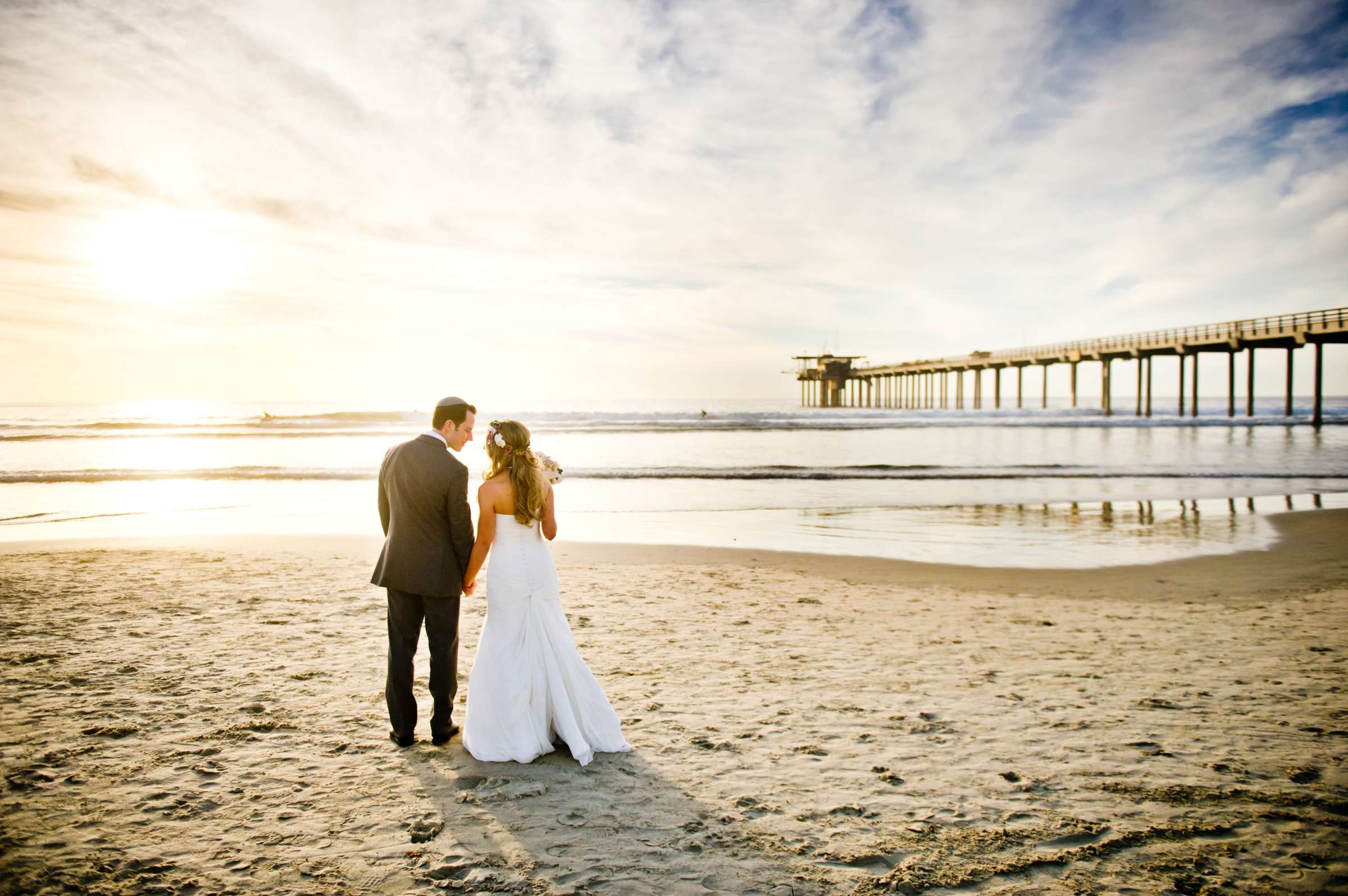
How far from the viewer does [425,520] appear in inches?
158

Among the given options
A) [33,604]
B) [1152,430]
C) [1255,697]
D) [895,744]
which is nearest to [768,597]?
[895,744]

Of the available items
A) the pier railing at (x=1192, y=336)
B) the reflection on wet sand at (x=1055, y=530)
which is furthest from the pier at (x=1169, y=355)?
the reflection on wet sand at (x=1055, y=530)

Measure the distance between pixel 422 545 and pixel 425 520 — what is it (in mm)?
137

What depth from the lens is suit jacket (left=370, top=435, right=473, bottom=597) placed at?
3.97 m

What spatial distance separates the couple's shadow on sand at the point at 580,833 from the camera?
2.90 m

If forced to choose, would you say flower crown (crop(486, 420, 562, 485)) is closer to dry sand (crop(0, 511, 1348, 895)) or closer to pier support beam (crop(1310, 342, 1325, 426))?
dry sand (crop(0, 511, 1348, 895))

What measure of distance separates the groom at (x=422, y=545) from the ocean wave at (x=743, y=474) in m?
→ 16.0

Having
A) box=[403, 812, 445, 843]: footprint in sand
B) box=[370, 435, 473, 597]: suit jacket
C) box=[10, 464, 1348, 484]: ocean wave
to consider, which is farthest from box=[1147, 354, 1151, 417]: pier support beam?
box=[403, 812, 445, 843]: footprint in sand

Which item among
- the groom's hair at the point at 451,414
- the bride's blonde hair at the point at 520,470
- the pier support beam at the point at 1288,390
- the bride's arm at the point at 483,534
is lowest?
the bride's arm at the point at 483,534

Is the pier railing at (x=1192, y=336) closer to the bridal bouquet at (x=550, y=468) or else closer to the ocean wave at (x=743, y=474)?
the ocean wave at (x=743, y=474)

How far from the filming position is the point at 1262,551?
9.98 m

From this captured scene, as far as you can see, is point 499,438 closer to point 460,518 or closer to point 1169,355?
point 460,518

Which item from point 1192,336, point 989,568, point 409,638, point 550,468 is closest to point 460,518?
point 550,468

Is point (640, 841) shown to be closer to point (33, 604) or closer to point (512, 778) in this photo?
point (512, 778)
